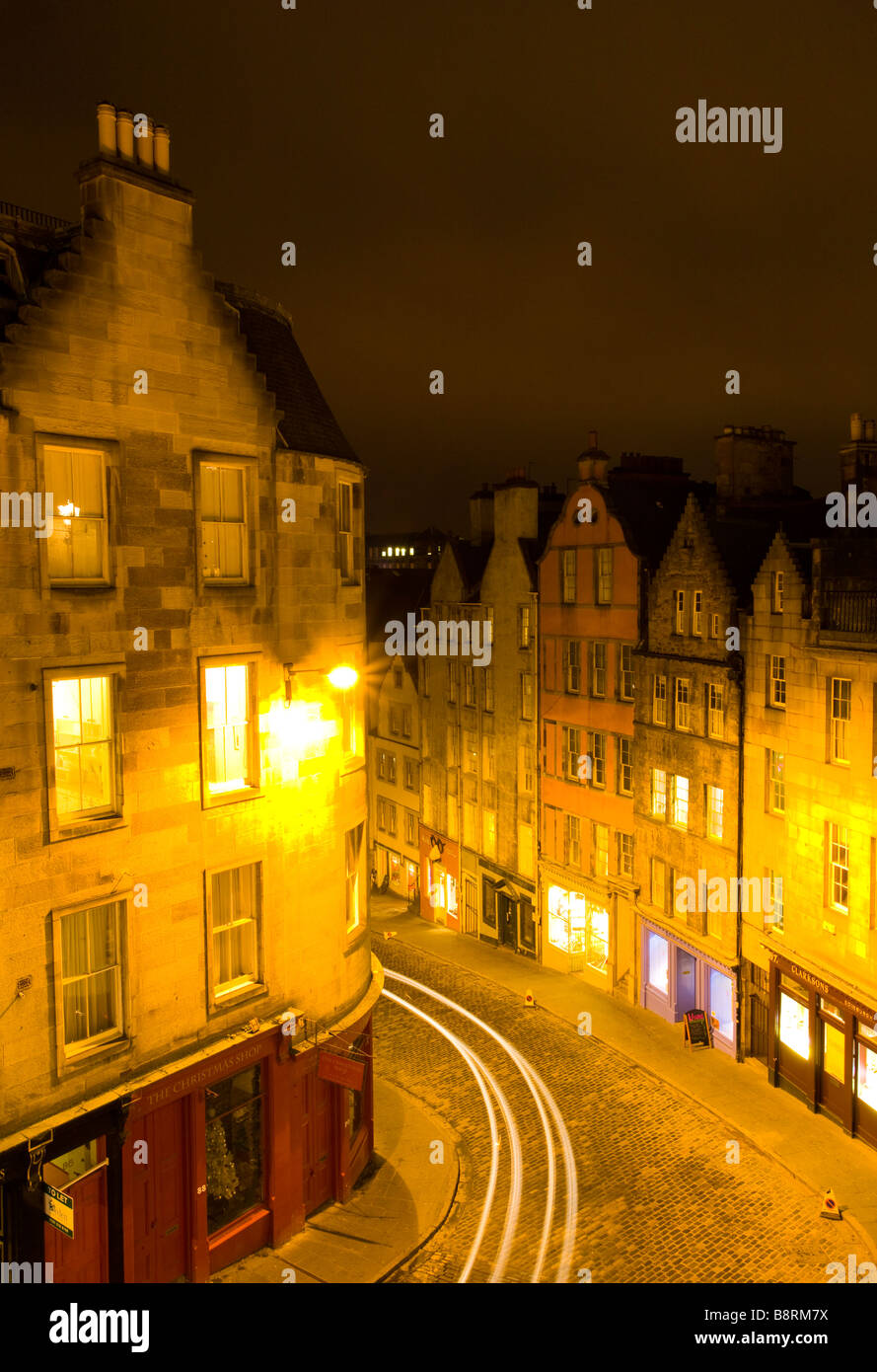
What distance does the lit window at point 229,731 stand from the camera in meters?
17.7

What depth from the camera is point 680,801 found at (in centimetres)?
3147

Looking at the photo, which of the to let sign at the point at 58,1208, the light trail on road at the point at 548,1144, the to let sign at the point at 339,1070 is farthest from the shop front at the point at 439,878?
the to let sign at the point at 58,1208

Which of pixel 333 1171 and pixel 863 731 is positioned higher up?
pixel 863 731

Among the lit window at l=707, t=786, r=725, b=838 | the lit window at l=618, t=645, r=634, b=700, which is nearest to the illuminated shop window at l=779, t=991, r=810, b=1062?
the lit window at l=707, t=786, r=725, b=838

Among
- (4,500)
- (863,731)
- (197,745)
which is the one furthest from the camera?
(863,731)

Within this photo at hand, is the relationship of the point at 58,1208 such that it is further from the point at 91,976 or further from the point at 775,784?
the point at 775,784

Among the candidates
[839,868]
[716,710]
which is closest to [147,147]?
[716,710]

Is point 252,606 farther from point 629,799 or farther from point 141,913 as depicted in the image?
point 629,799

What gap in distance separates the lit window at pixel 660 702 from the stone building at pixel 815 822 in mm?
3773

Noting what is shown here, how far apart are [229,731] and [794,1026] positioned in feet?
59.3

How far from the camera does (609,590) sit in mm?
34500

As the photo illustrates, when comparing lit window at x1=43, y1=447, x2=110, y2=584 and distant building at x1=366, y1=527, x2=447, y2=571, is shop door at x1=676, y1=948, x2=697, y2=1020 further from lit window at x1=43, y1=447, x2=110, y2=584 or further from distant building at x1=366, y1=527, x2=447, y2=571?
distant building at x1=366, y1=527, x2=447, y2=571
